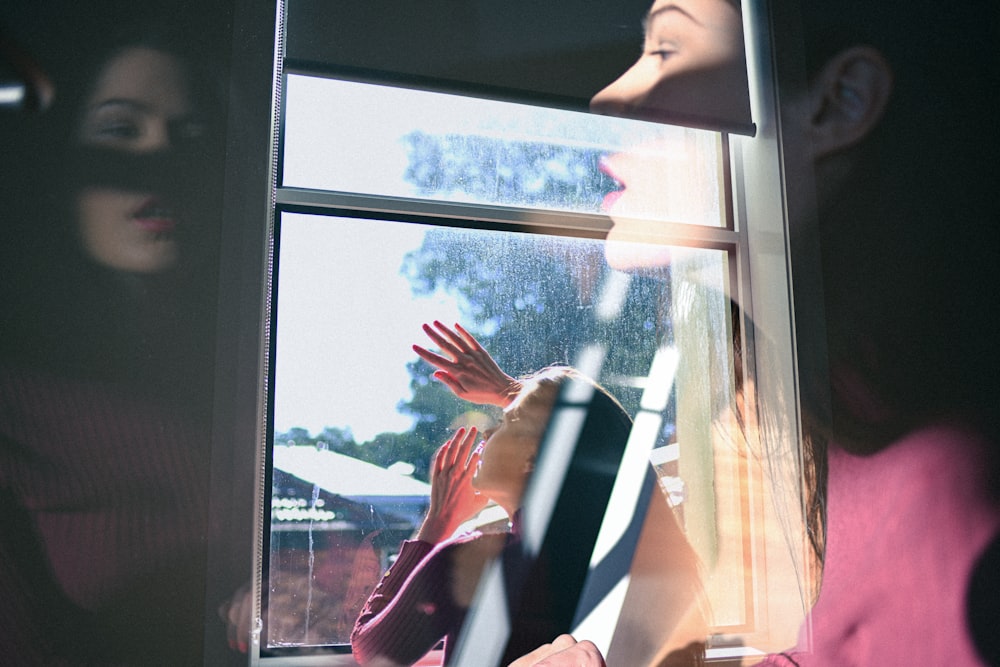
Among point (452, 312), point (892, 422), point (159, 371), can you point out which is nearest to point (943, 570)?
point (892, 422)

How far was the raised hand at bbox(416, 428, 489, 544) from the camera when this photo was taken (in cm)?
199

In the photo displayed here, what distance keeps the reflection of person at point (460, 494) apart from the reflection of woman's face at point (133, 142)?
0.71 metres

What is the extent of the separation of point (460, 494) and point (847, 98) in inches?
68.5

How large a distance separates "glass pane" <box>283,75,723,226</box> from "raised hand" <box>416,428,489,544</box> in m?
0.70

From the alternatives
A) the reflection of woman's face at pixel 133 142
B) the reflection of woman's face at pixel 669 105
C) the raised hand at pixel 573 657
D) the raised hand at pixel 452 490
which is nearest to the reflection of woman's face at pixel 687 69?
the reflection of woman's face at pixel 669 105

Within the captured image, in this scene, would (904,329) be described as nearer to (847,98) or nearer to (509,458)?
(847,98)

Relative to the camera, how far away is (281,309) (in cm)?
199

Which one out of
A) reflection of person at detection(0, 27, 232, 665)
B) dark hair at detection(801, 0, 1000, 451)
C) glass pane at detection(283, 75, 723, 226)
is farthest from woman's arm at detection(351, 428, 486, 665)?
dark hair at detection(801, 0, 1000, 451)

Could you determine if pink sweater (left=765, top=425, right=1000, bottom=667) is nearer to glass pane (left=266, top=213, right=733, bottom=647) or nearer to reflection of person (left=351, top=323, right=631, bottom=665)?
glass pane (left=266, top=213, right=733, bottom=647)

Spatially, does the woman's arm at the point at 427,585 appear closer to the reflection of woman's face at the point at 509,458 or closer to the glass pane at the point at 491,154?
the reflection of woman's face at the point at 509,458

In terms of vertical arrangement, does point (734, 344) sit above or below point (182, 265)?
below

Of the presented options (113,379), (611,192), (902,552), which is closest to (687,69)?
(611,192)

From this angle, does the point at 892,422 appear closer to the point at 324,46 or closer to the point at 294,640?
the point at 294,640

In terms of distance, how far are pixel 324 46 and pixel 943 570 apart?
228cm
